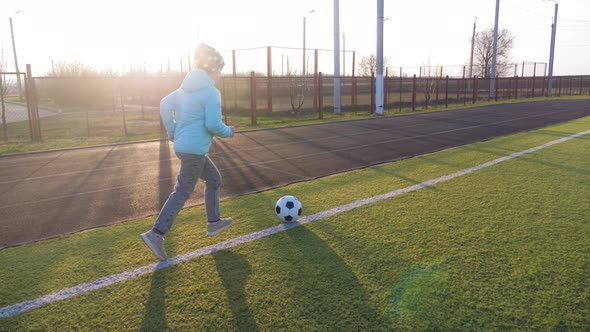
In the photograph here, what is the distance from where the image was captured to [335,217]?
16.8 feet

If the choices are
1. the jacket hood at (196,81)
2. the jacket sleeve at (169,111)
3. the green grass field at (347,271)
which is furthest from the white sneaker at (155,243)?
the jacket hood at (196,81)

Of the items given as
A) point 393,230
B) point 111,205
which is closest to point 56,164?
point 111,205

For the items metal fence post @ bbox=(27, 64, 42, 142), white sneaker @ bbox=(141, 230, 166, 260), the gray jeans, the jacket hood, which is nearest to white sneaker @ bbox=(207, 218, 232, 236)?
the gray jeans

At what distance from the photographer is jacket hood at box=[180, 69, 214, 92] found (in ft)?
12.5

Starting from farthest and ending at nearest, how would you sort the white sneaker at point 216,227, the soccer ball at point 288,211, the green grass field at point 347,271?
the soccer ball at point 288,211 → the white sneaker at point 216,227 → the green grass field at point 347,271

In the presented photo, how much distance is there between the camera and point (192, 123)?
3.89 meters

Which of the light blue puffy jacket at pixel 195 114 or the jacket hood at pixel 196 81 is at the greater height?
the jacket hood at pixel 196 81

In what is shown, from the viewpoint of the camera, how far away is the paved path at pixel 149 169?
18.5ft

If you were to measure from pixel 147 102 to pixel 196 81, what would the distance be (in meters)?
38.6

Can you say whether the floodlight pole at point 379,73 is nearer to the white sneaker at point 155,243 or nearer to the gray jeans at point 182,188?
the gray jeans at point 182,188

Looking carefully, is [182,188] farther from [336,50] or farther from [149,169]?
[336,50]

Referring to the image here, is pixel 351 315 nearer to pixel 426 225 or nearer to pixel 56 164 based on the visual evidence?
pixel 426 225

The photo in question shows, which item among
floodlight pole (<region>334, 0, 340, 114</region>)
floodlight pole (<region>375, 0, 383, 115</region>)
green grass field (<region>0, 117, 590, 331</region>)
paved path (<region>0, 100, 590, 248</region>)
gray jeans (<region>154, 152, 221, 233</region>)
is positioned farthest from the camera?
floodlight pole (<region>334, 0, 340, 114</region>)

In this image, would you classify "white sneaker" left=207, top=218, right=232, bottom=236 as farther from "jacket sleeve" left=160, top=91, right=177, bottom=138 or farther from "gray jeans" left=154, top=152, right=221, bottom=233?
"jacket sleeve" left=160, top=91, right=177, bottom=138
